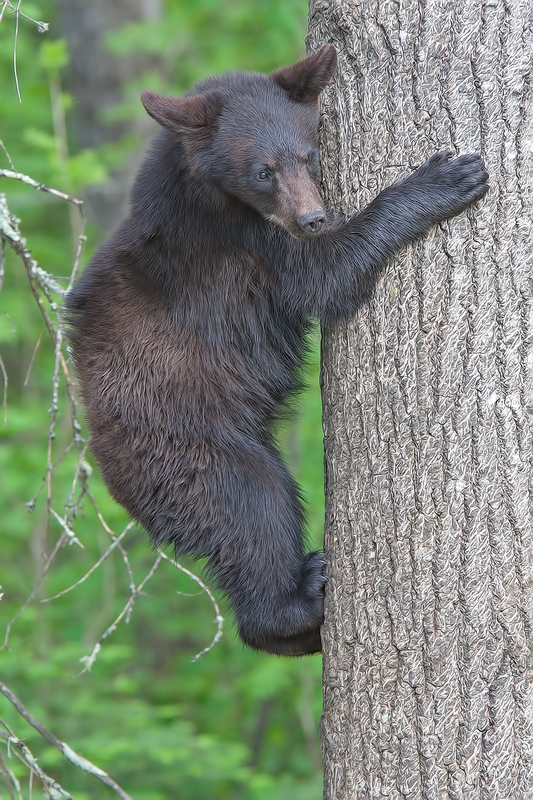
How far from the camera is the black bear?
3.13m

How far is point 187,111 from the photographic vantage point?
124 inches

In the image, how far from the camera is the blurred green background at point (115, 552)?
5.60 metres

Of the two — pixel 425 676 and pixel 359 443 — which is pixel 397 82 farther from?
pixel 425 676

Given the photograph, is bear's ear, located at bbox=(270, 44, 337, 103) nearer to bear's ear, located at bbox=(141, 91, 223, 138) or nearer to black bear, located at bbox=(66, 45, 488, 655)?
black bear, located at bbox=(66, 45, 488, 655)

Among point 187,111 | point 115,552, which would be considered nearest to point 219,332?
point 187,111

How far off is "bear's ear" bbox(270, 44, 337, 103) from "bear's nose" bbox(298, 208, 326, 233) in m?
0.44

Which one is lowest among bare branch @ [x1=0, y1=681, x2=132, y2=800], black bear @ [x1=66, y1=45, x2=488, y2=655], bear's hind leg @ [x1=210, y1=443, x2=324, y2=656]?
bare branch @ [x1=0, y1=681, x2=132, y2=800]

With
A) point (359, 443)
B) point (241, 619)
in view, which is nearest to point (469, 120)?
point (359, 443)

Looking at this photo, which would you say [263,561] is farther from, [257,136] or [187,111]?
[187,111]

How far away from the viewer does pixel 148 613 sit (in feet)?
24.5

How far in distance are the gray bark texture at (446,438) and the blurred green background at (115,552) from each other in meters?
2.83

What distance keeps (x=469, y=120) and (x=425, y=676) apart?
1.65m

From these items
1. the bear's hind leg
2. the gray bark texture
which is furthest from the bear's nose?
the bear's hind leg

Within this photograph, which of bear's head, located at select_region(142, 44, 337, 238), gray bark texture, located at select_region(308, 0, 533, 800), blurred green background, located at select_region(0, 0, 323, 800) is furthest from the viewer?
blurred green background, located at select_region(0, 0, 323, 800)
